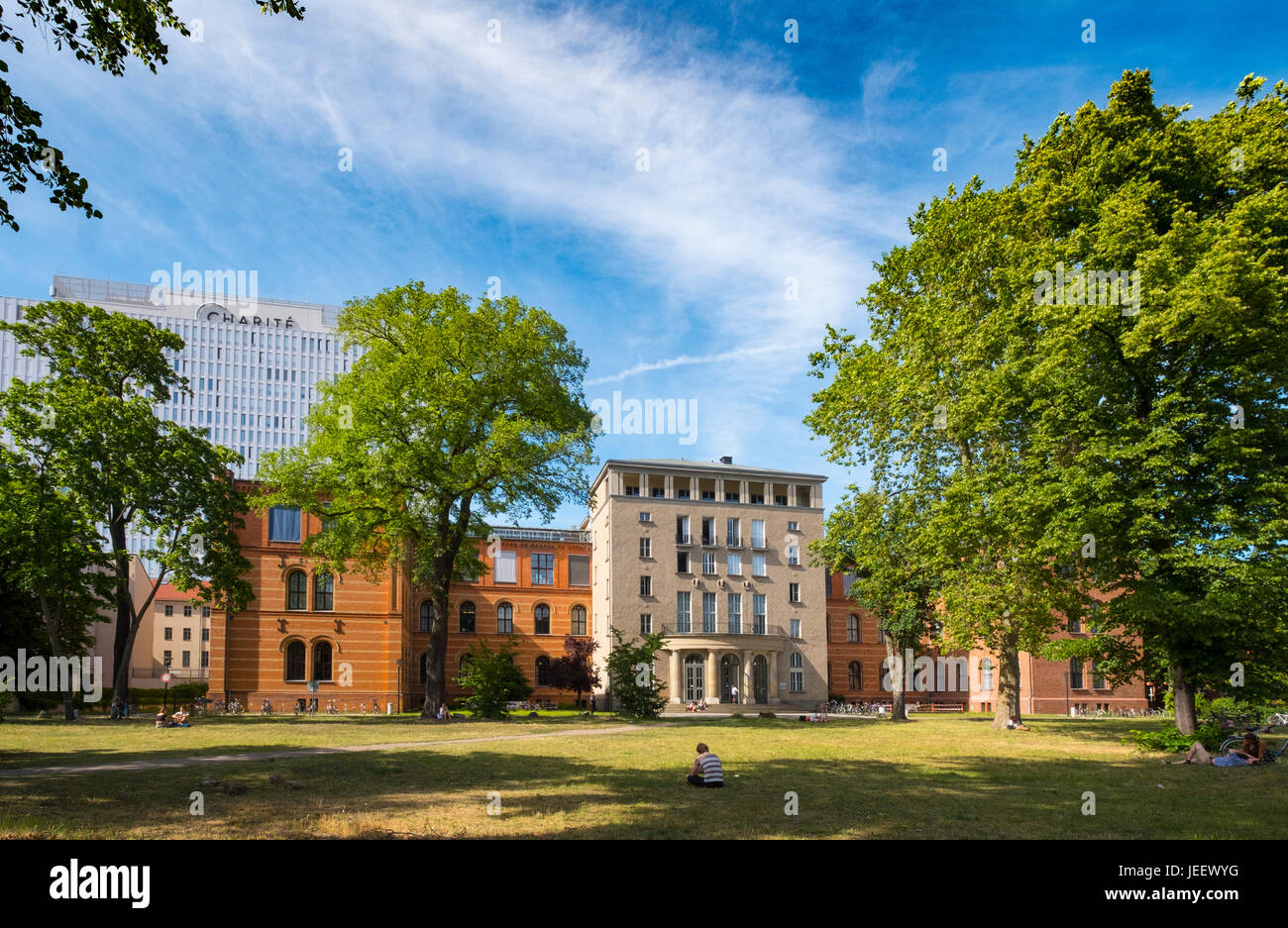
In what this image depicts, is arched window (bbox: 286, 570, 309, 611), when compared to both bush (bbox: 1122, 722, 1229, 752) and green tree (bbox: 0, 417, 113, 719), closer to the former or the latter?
green tree (bbox: 0, 417, 113, 719)

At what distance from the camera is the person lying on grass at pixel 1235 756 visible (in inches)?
725

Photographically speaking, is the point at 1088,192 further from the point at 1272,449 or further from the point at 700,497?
the point at 700,497

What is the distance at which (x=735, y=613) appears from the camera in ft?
209

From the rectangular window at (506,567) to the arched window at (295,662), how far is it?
717 inches

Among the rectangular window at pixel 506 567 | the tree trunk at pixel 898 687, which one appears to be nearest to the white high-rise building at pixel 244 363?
the rectangular window at pixel 506 567

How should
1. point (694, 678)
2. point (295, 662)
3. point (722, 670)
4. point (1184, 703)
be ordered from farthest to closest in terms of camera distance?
point (722, 670)
point (694, 678)
point (295, 662)
point (1184, 703)

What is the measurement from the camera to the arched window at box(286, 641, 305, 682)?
165 feet

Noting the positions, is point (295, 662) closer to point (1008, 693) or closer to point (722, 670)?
point (722, 670)

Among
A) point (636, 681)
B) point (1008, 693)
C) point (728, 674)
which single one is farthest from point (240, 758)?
point (728, 674)

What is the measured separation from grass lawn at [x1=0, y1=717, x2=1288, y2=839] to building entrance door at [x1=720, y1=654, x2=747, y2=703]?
121 feet

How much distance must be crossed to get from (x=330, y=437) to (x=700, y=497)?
3611 cm

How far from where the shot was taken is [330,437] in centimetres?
3422

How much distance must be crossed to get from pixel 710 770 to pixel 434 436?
22.9 metres
